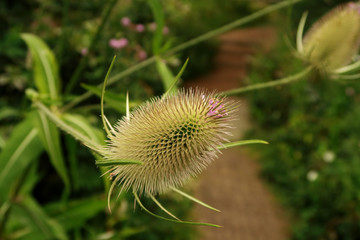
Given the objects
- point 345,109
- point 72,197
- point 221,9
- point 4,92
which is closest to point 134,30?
point 4,92

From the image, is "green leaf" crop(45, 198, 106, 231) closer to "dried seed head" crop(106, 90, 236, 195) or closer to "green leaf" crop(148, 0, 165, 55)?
"green leaf" crop(148, 0, 165, 55)

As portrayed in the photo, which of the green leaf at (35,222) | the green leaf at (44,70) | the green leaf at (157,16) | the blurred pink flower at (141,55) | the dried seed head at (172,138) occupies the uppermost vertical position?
the blurred pink flower at (141,55)

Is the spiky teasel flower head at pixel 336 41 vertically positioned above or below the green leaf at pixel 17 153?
above

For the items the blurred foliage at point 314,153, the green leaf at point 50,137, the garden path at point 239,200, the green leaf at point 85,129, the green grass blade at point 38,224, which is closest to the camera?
the green leaf at point 85,129

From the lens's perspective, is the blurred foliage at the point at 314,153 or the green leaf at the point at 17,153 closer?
the green leaf at the point at 17,153

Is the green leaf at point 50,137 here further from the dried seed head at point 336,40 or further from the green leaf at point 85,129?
the dried seed head at point 336,40

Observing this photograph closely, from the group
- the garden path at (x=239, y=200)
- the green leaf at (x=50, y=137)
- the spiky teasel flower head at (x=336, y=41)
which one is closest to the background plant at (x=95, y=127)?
the green leaf at (x=50, y=137)

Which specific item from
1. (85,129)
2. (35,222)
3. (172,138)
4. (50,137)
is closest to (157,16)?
(85,129)
